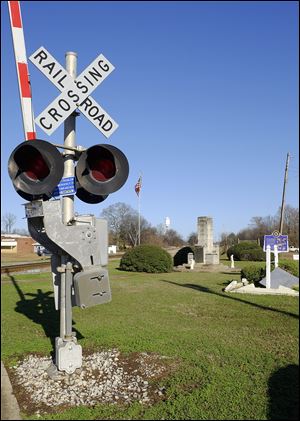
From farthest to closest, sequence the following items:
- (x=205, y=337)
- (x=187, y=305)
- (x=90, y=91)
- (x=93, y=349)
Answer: (x=187, y=305)
(x=205, y=337)
(x=93, y=349)
(x=90, y=91)

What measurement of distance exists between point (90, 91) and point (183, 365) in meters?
3.19

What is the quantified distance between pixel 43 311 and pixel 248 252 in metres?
24.4

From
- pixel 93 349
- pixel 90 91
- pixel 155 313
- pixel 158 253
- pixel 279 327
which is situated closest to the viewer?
pixel 90 91

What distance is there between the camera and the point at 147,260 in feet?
66.1

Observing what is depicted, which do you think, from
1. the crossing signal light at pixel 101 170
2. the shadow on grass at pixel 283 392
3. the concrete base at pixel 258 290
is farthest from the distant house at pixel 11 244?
the concrete base at pixel 258 290

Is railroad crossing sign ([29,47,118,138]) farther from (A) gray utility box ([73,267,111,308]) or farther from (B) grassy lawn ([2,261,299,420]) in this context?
(B) grassy lawn ([2,261,299,420])

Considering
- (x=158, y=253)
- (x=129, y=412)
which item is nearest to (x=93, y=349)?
(x=129, y=412)

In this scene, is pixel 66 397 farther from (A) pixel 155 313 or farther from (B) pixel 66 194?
(A) pixel 155 313

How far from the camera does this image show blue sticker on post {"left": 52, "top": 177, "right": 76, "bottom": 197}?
189 inches

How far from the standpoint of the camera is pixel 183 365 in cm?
489

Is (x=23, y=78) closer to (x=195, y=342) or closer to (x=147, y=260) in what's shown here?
(x=195, y=342)

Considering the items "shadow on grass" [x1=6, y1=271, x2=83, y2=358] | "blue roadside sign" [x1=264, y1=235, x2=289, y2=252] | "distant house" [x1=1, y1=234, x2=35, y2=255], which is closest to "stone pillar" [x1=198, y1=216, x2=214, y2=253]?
"distant house" [x1=1, y1=234, x2=35, y2=255]

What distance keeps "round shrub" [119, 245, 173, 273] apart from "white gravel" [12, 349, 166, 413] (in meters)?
14.5

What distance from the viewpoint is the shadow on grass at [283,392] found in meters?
3.16
